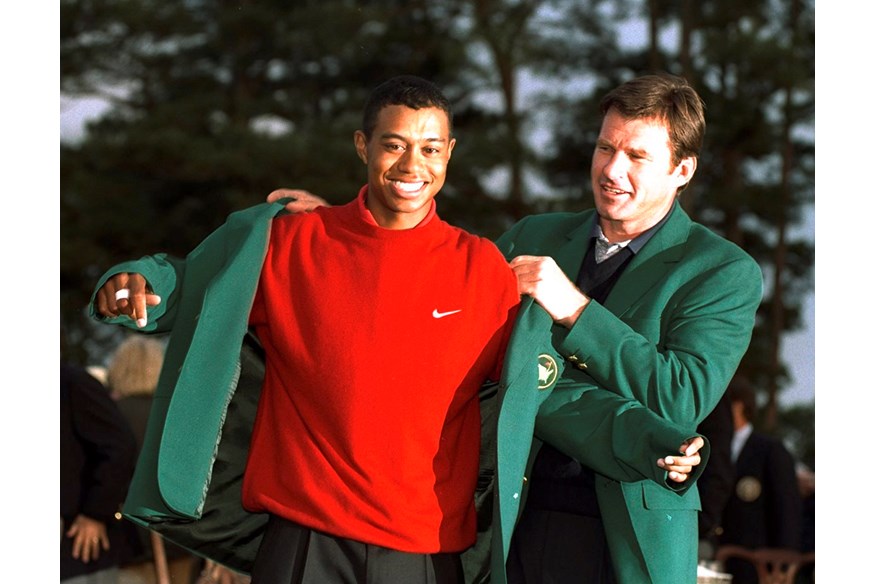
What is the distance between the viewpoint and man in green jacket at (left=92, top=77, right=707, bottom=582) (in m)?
2.97

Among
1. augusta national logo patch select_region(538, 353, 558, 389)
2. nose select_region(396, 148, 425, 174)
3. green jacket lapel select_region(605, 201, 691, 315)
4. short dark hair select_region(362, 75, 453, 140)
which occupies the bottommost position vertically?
augusta national logo patch select_region(538, 353, 558, 389)

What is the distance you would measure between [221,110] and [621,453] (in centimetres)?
1487

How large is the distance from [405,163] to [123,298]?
614 mm

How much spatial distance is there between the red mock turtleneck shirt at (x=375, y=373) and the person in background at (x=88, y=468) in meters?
3.12

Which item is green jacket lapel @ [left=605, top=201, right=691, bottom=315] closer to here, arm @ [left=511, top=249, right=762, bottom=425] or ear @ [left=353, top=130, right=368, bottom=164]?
arm @ [left=511, top=249, right=762, bottom=425]

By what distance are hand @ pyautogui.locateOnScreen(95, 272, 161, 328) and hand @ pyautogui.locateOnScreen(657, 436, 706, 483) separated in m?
1.07

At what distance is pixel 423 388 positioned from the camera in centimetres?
301

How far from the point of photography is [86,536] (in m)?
6.28

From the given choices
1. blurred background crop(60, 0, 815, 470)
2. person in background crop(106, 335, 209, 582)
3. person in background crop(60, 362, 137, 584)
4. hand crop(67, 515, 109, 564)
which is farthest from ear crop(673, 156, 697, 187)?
blurred background crop(60, 0, 815, 470)

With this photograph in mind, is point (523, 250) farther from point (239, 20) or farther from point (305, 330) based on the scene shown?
point (239, 20)

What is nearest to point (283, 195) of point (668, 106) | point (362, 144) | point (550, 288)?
point (362, 144)

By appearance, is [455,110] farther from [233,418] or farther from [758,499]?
[233,418]

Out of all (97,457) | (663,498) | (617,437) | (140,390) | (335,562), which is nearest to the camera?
(335,562)

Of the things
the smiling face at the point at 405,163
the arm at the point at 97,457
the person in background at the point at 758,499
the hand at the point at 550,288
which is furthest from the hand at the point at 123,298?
the person in background at the point at 758,499
